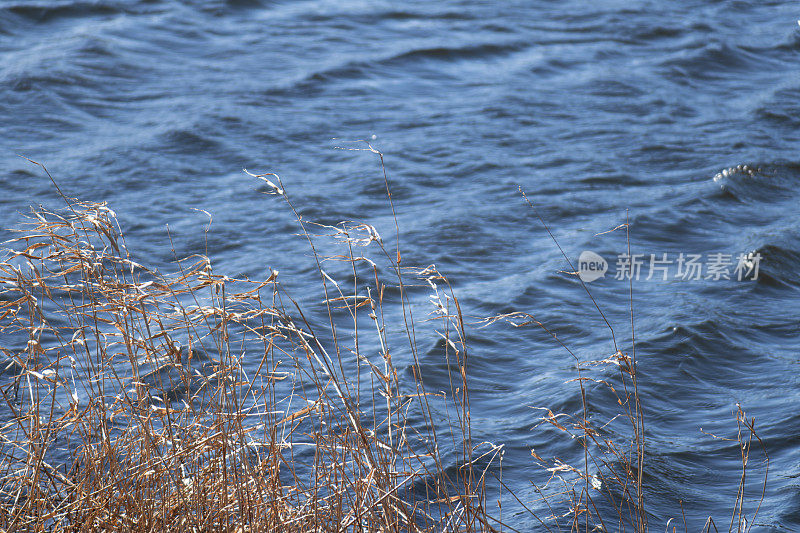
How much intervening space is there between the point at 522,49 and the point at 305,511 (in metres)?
9.50

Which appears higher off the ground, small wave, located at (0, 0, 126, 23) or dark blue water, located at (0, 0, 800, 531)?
small wave, located at (0, 0, 126, 23)

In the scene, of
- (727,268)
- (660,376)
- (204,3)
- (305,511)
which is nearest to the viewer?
(305,511)

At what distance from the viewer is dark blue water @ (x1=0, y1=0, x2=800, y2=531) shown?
5129 millimetres

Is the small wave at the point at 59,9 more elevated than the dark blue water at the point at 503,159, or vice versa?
the small wave at the point at 59,9

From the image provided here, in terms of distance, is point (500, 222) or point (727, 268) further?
point (500, 222)

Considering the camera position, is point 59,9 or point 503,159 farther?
point 59,9

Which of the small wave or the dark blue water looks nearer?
the dark blue water

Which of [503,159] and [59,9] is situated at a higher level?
[59,9]

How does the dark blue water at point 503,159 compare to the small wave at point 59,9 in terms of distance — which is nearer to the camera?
the dark blue water at point 503,159

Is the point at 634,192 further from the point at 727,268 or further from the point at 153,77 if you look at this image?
the point at 153,77

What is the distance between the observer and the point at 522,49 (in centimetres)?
1160

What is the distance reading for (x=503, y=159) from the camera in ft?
28.0

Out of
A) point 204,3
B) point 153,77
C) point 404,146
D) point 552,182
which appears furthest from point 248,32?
point 552,182

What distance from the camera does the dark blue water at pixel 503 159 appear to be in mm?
5129
